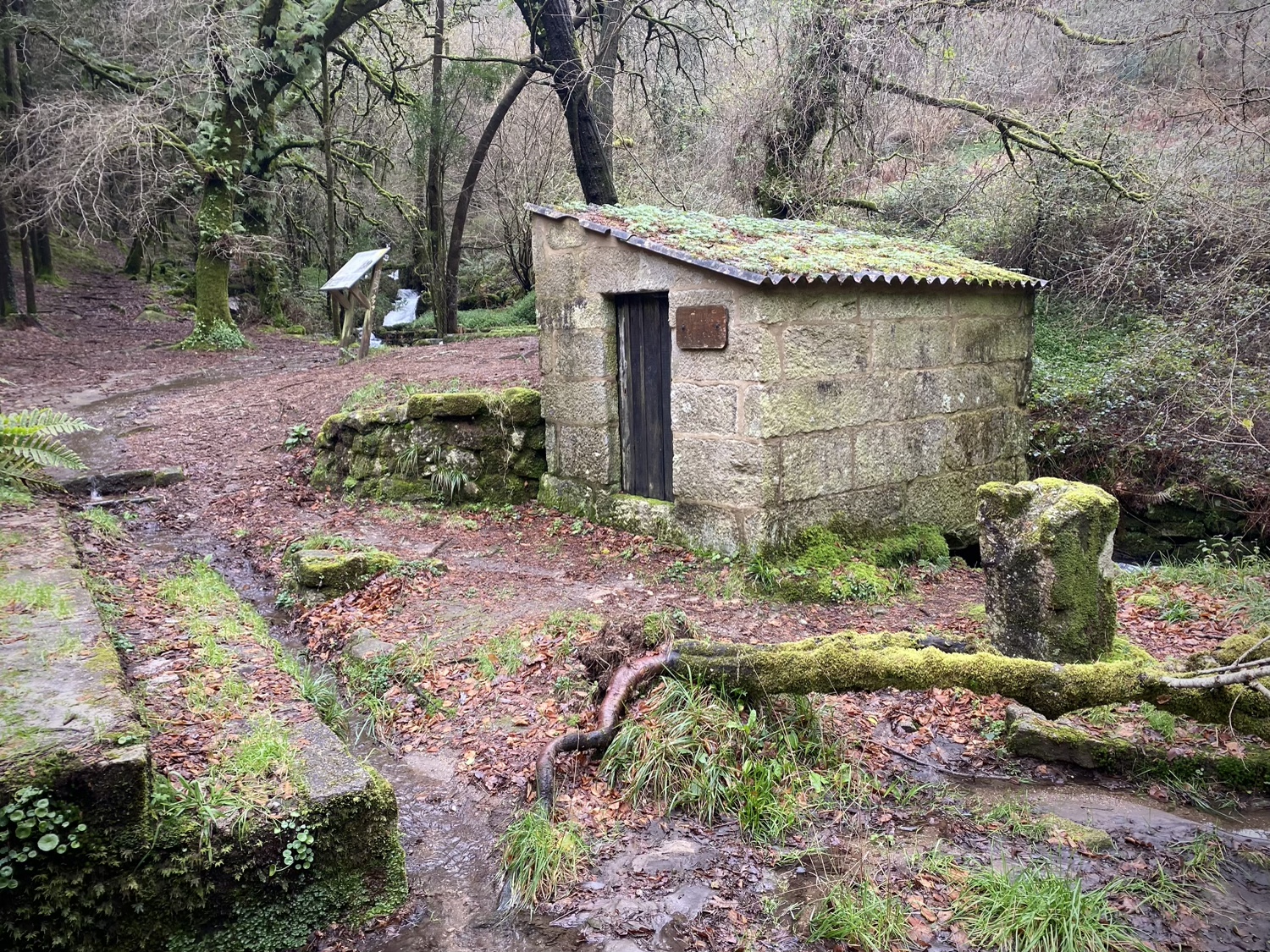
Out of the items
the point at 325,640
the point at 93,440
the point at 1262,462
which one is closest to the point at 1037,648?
the point at 325,640

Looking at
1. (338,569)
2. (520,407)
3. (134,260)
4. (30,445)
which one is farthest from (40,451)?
(134,260)

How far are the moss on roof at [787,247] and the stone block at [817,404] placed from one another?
0.86 meters

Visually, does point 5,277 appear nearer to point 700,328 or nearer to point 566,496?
point 566,496

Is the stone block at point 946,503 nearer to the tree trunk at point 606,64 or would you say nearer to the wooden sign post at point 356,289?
the tree trunk at point 606,64

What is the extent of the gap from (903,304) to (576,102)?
5428 millimetres

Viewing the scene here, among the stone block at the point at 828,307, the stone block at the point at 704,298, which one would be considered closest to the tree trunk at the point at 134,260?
the stone block at the point at 704,298

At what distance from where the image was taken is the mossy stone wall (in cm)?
861

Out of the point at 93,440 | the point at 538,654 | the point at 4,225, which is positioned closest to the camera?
the point at 538,654

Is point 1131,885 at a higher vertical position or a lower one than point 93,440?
lower

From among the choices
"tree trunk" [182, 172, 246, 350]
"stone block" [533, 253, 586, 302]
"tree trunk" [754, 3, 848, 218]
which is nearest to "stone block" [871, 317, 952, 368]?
"stone block" [533, 253, 586, 302]

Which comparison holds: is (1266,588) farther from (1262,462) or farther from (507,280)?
(507,280)

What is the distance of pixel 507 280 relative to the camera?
78.6 feet

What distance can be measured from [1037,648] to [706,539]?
284 centimetres

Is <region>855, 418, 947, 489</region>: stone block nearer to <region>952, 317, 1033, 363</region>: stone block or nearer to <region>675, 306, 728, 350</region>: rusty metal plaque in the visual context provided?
<region>952, 317, 1033, 363</region>: stone block
